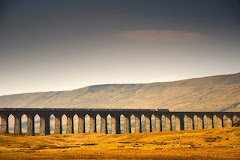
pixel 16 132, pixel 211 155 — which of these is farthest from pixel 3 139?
pixel 211 155

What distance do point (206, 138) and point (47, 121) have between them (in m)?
54.5

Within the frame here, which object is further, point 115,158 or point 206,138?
point 206,138

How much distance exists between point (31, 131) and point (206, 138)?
2199 inches

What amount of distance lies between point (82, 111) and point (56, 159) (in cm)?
8450

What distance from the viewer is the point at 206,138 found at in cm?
8825

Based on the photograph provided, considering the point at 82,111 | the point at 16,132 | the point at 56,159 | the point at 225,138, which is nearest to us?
the point at 56,159

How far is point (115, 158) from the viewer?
169ft

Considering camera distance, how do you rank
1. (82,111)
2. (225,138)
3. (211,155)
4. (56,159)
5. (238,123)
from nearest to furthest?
(56,159)
(211,155)
(225,138)
(82,111)
(238,123)

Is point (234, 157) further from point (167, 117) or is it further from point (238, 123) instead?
point (238, 123)

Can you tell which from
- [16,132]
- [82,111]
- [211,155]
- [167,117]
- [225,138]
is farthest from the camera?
[167,117]

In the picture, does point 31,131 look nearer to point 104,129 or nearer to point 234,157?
point 104,129

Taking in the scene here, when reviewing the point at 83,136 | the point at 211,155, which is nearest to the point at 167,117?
the point at 83,136

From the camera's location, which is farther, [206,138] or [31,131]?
[31,131]

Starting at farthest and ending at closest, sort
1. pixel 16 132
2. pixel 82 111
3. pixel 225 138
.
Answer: pixel 82 111 < pixel 16 132 < pixel 225 138
